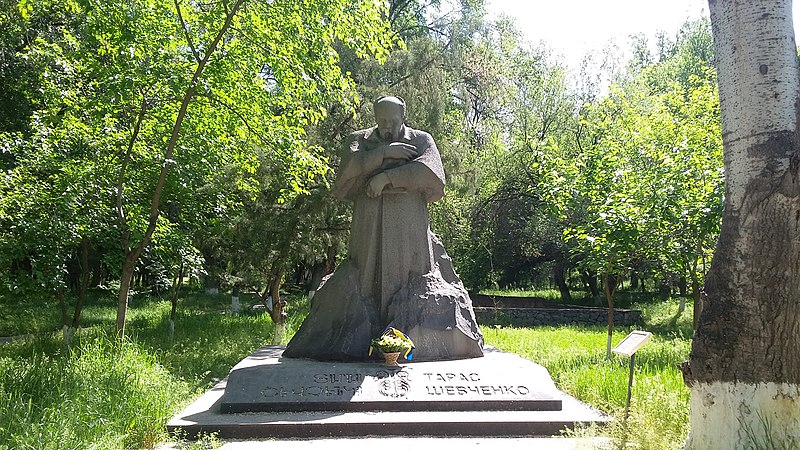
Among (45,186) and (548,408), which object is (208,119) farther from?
(548,408)

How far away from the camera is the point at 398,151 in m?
7.05

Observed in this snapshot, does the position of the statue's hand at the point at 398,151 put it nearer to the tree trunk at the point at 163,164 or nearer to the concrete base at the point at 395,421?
the tree trunk at the point at 163,164

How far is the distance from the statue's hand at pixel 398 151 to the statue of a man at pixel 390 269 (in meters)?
0.01

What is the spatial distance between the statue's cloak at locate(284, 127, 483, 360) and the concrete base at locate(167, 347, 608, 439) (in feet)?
3.60

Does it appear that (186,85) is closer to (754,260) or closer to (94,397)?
(94,397)

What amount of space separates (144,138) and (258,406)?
17.3ft

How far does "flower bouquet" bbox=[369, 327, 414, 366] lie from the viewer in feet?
20.0

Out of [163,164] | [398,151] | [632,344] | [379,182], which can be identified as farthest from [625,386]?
[163,164]

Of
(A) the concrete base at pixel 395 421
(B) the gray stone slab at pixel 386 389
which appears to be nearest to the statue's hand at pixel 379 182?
(B) the gray stone slab at pixel 386 389

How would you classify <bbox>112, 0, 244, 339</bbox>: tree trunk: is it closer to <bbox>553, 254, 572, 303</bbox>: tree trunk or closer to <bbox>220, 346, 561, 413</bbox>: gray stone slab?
<bbox>220, 346, 561, 413</bbox>: gray stone slab

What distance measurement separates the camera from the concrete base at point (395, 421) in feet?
16.4

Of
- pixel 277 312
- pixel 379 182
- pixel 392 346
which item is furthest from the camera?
pixel 277 312

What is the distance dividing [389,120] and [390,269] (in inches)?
70.5

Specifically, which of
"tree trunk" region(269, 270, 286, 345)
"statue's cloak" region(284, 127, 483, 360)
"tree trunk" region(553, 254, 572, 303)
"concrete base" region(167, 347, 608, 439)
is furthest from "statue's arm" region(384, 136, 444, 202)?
"tree trunk" region(553, 254, 572, 303)
